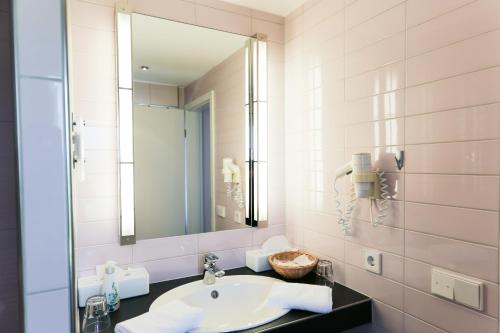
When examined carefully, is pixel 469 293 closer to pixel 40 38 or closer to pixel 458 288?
pixel 458 288

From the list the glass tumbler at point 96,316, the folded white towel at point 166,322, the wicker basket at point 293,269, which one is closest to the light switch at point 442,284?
the wicker basket at point 293,269

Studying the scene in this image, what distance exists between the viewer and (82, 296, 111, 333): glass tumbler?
110 cm

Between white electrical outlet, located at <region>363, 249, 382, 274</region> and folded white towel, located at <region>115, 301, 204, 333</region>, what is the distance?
27.8 inches

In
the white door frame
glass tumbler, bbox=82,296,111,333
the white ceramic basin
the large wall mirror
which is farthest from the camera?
the white door frame

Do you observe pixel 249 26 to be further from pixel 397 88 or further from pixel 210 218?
pixel 210 218

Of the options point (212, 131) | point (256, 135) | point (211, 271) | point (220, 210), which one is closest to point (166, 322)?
point (211, 271)

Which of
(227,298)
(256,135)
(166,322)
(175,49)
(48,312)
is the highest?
(175,49)

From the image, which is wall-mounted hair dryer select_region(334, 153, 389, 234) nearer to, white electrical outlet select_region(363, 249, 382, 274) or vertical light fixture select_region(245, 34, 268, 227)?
white electrical outlet select_region(363, 249, 382, 274)

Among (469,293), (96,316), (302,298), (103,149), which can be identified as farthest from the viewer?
(103,149)

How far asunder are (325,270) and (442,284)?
0.53m

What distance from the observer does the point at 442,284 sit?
3.44 feet

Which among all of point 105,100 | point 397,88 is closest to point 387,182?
point 397,88

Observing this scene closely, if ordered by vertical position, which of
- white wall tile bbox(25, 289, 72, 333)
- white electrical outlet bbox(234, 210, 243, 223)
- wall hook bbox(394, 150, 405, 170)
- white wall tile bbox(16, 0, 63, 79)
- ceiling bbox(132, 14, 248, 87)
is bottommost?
white electrical outlet bbox(234, 210, 243, 223)

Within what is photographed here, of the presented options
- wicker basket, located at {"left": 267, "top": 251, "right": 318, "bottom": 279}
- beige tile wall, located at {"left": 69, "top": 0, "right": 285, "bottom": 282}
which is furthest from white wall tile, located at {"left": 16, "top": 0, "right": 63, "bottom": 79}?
wicker basket, located at {"left": 267, "top": 251, "right": 318, "bottom": 279}
